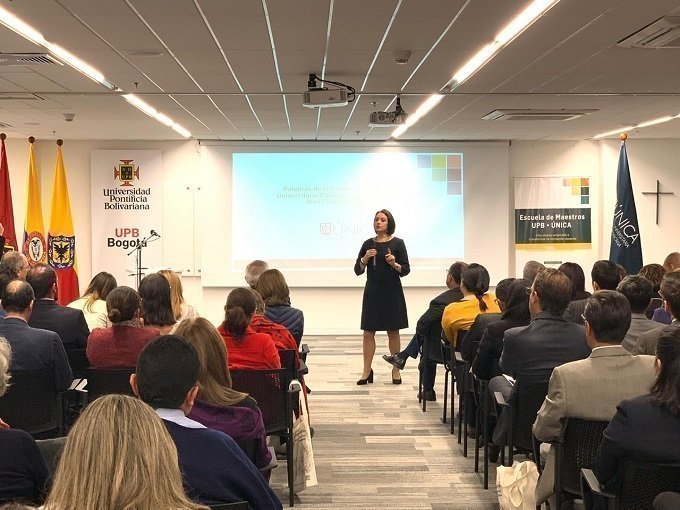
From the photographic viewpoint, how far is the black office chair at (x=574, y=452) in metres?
3.05

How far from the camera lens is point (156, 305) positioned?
4441 millimetres

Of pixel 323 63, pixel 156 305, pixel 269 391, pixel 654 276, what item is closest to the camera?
pixel 269 391

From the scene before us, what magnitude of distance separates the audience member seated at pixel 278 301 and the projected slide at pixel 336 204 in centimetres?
625

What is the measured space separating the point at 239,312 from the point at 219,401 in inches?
45.3

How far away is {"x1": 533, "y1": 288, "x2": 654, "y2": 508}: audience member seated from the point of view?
3115mm

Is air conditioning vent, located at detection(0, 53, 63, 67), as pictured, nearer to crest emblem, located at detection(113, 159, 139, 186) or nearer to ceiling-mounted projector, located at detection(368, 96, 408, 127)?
ceiling-mounted projector, located at detection(368, 96, 408, 127)

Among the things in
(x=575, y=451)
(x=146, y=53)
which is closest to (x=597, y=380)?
(x=575, y=451)

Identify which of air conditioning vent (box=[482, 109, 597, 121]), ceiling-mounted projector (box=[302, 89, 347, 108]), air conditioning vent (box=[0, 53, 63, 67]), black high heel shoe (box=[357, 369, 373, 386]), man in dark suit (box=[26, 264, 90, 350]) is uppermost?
air conditioning vent (box=[482, 109, 597, 121])

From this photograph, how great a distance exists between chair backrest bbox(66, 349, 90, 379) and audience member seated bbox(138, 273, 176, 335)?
54 centimetres

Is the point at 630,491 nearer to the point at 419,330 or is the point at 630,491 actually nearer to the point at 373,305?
the point at 419,330

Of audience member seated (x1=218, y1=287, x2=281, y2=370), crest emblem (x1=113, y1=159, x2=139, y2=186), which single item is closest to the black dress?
audience member seated (x1=218, y1=287, x2=281, y2=370)

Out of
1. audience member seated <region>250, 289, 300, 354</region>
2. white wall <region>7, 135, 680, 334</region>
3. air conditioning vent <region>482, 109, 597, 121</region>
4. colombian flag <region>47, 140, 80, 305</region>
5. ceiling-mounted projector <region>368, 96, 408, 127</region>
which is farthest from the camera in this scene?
white wall <region>7, 135, 680, 334</region>

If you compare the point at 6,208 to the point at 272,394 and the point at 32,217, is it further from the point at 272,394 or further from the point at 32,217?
the point at 272,394

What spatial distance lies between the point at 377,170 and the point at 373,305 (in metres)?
4.37
